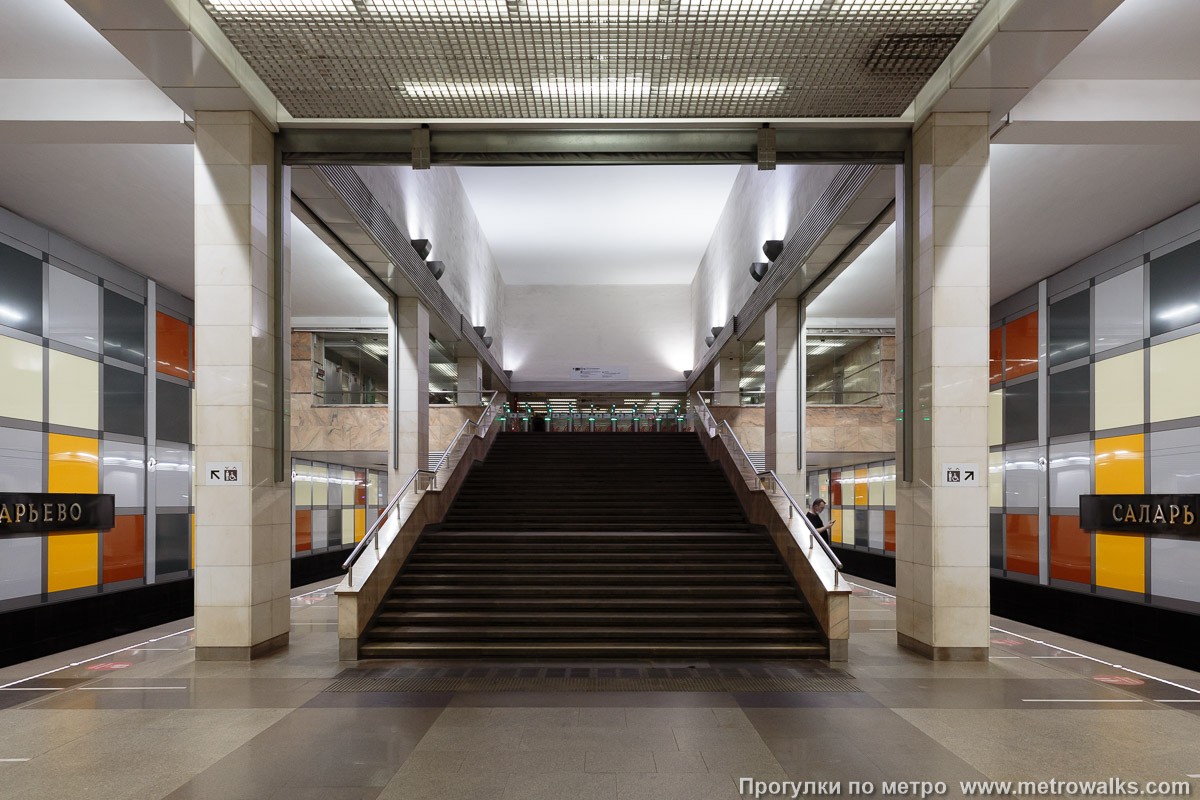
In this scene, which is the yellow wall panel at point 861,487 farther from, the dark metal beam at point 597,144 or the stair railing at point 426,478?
the dark metal beam at point 597,144

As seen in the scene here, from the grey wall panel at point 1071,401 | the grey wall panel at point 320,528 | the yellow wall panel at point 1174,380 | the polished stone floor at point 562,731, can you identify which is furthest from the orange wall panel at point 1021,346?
the grey wall panel at point 320,528

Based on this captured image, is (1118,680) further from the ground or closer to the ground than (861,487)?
closer to the ground

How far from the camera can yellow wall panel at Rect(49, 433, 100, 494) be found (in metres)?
11.1

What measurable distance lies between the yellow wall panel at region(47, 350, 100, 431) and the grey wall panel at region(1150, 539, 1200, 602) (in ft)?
51.1

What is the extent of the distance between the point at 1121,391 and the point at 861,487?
1257cm

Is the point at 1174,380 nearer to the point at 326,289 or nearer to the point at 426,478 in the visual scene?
the point at 426,478

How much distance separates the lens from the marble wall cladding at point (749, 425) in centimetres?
1836

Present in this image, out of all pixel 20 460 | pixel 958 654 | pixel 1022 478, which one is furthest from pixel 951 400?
pixel 20 460

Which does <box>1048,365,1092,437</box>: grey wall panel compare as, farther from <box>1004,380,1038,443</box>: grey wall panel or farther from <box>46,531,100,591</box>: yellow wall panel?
<box>46,531,100,591</box>: yellow wall panel

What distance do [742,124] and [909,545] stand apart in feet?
16.6

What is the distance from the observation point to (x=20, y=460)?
1032cm

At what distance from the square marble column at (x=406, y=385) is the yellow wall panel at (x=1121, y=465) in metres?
12.0

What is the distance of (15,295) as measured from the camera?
10430 mm

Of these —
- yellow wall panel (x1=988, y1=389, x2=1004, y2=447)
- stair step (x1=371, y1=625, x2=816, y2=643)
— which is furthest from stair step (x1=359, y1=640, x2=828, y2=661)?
yellow wall panel (x1=988, y1=389, x2=1004, y2=447)
